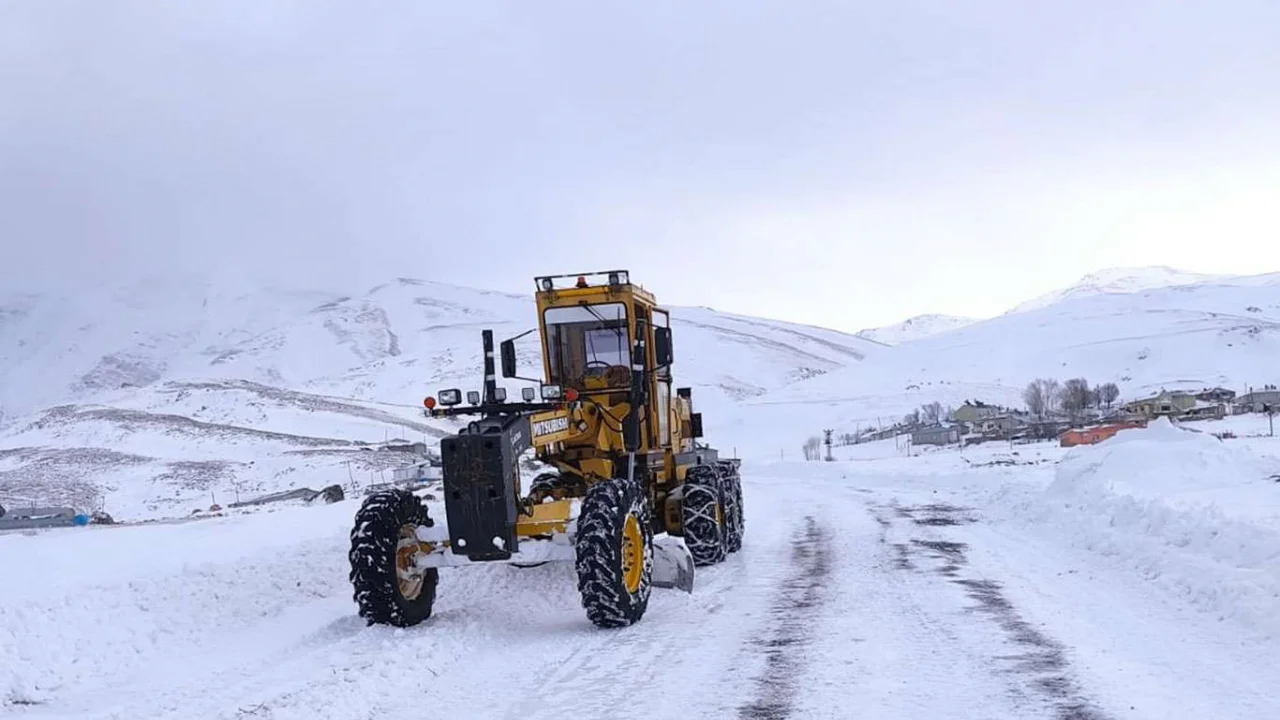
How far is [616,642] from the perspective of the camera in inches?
341

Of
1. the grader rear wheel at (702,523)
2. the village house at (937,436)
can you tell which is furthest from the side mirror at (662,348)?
the village house at (937,436)

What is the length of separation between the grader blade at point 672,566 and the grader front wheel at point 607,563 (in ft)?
3.07

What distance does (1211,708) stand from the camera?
607 cm

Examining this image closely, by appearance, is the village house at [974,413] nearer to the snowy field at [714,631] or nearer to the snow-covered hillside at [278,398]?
the snow-covered hillside at [278,398]

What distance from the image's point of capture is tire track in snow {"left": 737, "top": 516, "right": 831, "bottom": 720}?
659 cm

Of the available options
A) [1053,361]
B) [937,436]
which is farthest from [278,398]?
[1053,361]

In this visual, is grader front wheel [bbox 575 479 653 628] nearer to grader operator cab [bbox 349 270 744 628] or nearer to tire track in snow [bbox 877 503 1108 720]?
grader operator cab [bbox 349 270 744 628]

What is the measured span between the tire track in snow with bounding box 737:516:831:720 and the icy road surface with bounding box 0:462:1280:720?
3 cm

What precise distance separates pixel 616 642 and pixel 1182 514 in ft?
22.9

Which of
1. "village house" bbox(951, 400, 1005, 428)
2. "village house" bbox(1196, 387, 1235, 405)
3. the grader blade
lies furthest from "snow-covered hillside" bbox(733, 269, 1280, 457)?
the grader blade

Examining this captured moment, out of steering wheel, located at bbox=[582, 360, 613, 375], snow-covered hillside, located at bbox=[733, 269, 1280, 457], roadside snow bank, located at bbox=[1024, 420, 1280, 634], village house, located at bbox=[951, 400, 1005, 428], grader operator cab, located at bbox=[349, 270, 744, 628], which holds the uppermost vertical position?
snow-covered hillside, located at bbox=[733, 269, 1280, 457]

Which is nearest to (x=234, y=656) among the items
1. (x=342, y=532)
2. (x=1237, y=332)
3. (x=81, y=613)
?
(x=81, y=613)

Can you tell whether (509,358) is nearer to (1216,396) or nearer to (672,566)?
(672,566)

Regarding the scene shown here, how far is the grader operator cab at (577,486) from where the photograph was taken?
8.95 m
